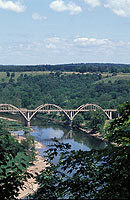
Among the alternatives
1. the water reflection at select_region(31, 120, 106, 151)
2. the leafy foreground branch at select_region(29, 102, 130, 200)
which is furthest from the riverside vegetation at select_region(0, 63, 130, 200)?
the water reflection at select_region(31, 120, 106, 151)

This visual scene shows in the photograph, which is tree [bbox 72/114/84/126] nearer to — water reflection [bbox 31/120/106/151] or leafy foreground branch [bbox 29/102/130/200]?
water reflection [bbox 31/120/106/151]

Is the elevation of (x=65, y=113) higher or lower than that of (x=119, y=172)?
lower

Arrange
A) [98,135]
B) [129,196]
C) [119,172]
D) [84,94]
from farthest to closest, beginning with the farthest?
1. [84,94]
2. [98,135]
3. [119,172]
4. [129,196]

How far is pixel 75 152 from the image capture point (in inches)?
336

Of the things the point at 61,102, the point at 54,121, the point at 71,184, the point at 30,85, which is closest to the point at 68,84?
the point at 30,85

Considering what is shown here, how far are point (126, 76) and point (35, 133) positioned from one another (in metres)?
73.6

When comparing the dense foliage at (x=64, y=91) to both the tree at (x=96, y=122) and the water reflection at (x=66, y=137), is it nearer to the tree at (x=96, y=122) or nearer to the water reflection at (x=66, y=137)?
the tree at (x=96, y=122)

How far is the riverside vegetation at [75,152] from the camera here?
723 cm

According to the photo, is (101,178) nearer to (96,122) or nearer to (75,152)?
(75,152)

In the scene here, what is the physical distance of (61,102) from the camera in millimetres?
101875

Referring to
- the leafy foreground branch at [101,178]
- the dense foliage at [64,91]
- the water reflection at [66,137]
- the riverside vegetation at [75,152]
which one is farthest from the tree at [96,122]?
the leafy foreground branch at [101,178]

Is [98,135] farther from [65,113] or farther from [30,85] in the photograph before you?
[30,85]

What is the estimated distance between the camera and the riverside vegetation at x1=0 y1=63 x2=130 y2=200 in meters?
7.23

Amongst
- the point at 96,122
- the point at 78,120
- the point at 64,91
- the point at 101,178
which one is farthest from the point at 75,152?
the point at 64,91
